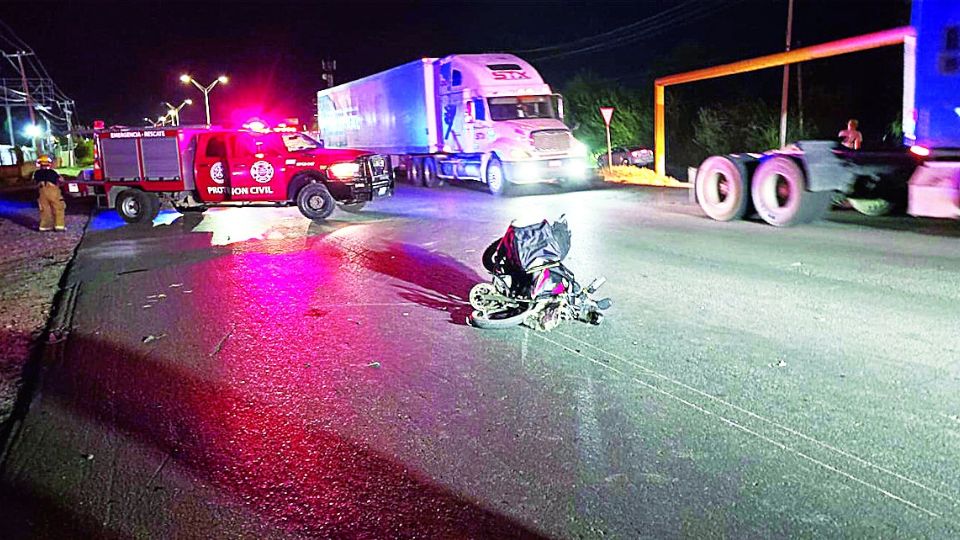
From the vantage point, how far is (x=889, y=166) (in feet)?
42.3

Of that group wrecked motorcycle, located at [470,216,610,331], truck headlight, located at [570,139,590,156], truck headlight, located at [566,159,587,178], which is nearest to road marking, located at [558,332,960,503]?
wrecked motorcycle, located at [470,216,610,331]

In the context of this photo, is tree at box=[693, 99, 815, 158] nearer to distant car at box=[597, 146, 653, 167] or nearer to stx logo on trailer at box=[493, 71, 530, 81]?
distant car at box=[597, 146, 653, 167]

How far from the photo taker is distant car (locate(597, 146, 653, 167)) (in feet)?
96.1

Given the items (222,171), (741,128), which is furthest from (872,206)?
(741,128)

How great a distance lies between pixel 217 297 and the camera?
9.59 m

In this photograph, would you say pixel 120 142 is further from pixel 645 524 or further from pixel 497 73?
pixel 645 524

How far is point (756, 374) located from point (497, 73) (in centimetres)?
1865

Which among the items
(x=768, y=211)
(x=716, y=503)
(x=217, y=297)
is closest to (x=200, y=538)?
(x=716, y=503)

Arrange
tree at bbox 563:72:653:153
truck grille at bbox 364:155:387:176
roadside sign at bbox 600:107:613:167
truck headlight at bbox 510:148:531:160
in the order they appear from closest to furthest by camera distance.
→ truck grille at bbox 364:155:387:176 < truck headlight at bbox 510:148:531:160 < roadside sign at bbox 600:107:613:167 < tree at bbox 563:72:653:153

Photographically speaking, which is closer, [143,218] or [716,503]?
[716,503]

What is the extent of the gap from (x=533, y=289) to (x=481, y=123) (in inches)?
641

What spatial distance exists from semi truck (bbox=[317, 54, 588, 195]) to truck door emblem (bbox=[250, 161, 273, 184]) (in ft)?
24.6

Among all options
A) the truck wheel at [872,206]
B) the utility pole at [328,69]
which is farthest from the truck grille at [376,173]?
the utility pole at [328,69]

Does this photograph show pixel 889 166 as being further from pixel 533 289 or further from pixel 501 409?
pixel 501 409
